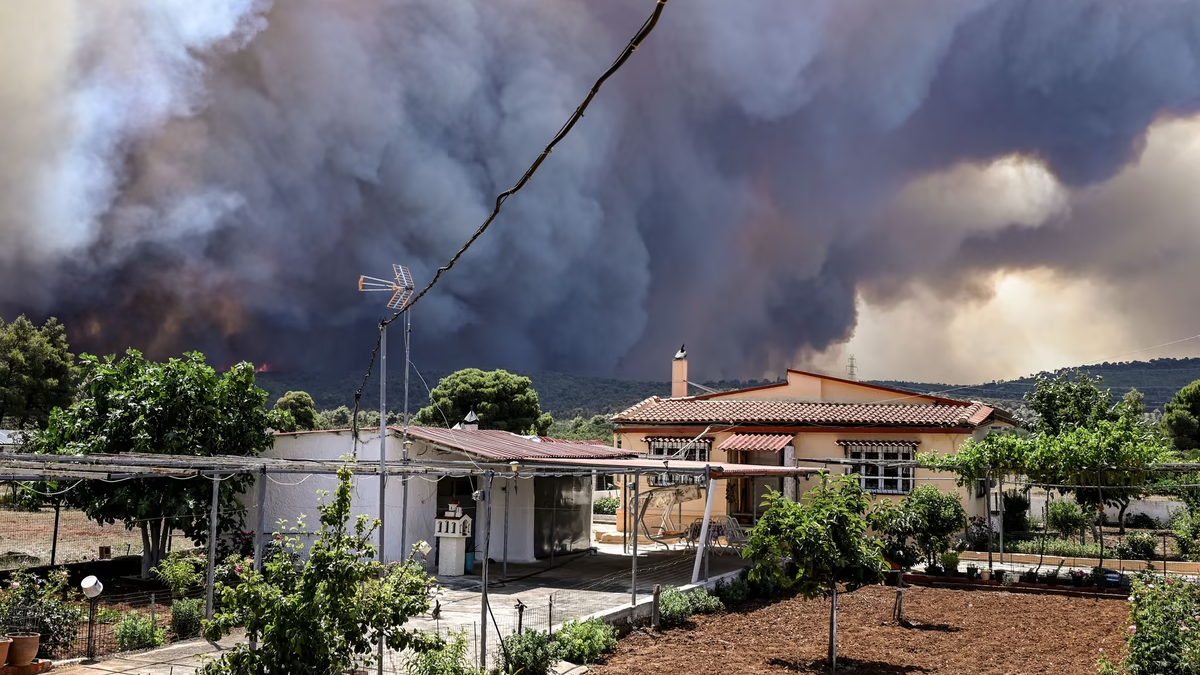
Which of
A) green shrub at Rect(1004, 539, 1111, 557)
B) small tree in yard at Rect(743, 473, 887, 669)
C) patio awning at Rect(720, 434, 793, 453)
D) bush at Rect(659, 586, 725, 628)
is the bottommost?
bush at Rect(659, 586, 725, 628)

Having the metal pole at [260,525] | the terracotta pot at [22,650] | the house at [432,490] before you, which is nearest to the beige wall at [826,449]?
the house at [432,490]

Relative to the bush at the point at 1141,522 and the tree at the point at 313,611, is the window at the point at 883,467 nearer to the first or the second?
the bush at the point at 1141,522

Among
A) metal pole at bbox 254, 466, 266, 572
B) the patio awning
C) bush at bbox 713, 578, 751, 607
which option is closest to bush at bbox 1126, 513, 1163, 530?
the patio awning

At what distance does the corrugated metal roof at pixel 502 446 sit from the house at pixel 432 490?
0.02 meters

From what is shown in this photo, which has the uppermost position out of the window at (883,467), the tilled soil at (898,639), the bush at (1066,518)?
the window at (883,467)

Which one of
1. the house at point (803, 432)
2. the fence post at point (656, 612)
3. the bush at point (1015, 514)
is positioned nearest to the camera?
the fence post at point (656, 612)

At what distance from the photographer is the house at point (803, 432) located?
88.8 ft

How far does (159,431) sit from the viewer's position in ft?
60.3

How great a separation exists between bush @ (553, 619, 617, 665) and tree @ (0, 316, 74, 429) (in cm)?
3473

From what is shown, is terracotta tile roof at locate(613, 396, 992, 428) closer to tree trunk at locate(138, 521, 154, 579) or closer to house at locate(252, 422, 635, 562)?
house at locate(252, 422, 635, 562)

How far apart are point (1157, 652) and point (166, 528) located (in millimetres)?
17052

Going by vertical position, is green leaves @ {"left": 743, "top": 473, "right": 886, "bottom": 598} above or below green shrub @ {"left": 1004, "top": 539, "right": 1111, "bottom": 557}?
above

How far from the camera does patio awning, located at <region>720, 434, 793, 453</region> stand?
27688mm

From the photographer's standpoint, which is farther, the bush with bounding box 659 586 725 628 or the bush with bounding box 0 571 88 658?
the bush with bounding box 659 586 725 628
